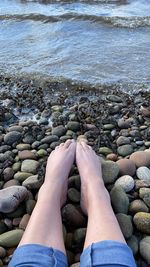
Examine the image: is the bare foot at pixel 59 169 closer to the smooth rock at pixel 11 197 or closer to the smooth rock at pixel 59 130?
the smooth rock at pixel 11 197

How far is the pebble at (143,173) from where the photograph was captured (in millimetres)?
3009

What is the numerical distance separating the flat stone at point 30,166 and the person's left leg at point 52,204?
0.46 ft

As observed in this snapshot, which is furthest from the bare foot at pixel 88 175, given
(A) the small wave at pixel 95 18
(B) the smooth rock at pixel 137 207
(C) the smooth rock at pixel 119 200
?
(A) the small wave at pixel 95 18

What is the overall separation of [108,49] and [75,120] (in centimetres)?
226

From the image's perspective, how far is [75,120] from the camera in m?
3.97

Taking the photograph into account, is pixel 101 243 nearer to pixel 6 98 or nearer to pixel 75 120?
pixel 75 120

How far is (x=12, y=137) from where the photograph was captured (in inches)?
146

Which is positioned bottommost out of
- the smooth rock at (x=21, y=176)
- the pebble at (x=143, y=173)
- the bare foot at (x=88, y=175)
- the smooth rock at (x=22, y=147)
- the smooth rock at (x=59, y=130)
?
the smooth rock at (x=22, y=147)

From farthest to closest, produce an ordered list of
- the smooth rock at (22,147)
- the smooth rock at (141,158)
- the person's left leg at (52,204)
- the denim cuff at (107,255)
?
the smooth rock at (22,147) → the smooth rock at (141,158) → the person's left leg at (52,204) → the denim cuff at (107,255)

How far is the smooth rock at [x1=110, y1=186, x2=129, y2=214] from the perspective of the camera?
2.71 m

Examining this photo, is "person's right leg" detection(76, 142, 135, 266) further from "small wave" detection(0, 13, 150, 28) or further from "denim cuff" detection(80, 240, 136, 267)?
"small wave" detection(0, 13, 150, 28)

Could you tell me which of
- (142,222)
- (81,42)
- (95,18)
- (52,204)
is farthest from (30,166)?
(95,18)

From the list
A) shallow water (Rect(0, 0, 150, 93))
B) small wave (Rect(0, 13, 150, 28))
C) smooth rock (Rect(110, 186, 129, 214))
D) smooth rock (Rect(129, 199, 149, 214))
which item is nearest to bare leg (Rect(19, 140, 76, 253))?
smooth rock (Rect(110, 186, 129, 214))

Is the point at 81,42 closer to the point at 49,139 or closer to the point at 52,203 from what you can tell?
the point at 49,139
